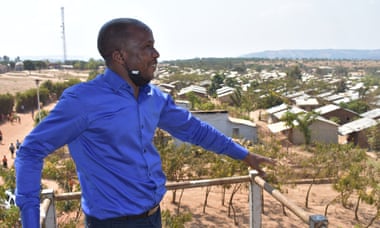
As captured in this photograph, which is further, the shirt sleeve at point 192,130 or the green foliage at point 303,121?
the green foliage at point 303,121

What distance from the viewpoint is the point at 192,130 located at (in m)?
2.39

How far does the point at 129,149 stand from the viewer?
1.85m

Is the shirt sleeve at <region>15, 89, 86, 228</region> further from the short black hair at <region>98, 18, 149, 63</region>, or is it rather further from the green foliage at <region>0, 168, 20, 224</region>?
the green foliage at <region>0, 168, 20, 224</region>

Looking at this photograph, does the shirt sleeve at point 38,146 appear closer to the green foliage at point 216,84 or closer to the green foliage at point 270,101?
the green foliage at point 270,101

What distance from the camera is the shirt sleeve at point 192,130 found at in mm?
2301

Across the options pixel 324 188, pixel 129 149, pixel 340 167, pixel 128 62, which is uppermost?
pixel 128 62

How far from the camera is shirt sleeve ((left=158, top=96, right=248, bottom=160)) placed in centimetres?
230

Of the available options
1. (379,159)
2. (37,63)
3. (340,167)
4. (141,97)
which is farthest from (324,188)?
(37,63)

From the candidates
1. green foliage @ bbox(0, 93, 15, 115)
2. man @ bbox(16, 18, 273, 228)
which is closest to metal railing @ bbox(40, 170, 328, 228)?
man @ bbox(16, 18, 273, 228)

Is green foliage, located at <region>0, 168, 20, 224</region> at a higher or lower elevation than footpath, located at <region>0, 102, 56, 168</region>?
higher

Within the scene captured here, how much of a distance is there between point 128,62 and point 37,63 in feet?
355

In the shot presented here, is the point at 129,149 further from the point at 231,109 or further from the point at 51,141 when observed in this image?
the point at 231,109

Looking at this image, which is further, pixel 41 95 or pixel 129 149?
pixel 41 95

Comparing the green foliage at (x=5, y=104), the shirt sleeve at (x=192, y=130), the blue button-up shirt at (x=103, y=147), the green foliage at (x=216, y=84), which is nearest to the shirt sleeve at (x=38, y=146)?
the blue button-up shirt at (x=103, y=147)
